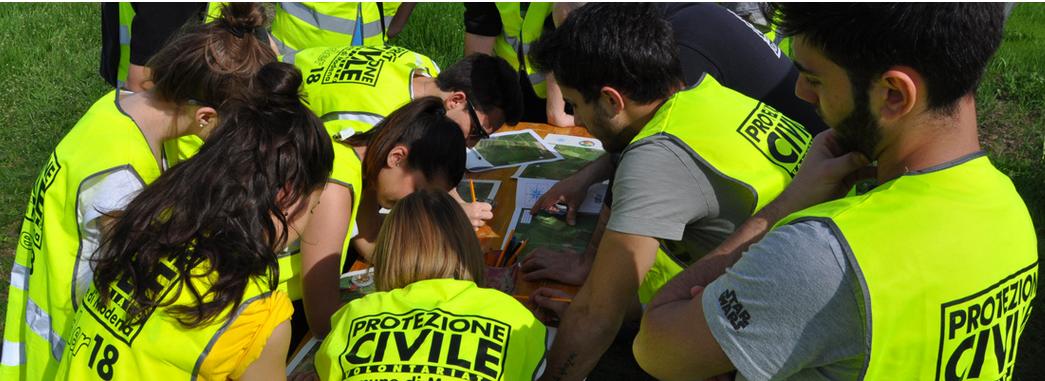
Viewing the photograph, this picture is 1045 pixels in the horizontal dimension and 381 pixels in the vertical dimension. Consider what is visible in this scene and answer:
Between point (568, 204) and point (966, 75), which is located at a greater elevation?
point (966, 75)

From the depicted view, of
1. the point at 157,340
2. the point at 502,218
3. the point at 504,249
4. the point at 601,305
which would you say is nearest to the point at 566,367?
the point at 601,305

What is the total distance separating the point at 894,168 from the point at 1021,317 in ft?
1.08

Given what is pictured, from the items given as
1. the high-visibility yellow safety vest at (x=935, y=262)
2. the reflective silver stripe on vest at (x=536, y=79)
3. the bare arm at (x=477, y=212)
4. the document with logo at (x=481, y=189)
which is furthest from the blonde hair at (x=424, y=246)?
the reflective silver stripe on vest at (x=536, y=79)

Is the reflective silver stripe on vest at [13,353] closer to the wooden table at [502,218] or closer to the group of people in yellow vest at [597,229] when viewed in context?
the group of people in yellow vest at [597,229]

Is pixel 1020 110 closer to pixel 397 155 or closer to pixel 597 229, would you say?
pixel 597 229

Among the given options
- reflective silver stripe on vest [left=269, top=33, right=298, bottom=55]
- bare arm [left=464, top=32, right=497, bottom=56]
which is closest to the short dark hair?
bare arm [left=464, top=32, right=497, bottom=56]

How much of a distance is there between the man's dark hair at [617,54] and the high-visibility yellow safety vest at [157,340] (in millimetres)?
962

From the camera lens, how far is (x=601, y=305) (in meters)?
2.05

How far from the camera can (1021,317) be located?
139cm

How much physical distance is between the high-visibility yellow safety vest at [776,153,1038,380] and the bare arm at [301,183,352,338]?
4.40 ft

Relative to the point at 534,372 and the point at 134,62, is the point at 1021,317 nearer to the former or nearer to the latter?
the point at 534,372

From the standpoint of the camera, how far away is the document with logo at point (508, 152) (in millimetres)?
3350

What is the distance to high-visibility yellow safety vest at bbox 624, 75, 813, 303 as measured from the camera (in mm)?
2061

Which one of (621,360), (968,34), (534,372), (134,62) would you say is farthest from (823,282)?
(134,62)
